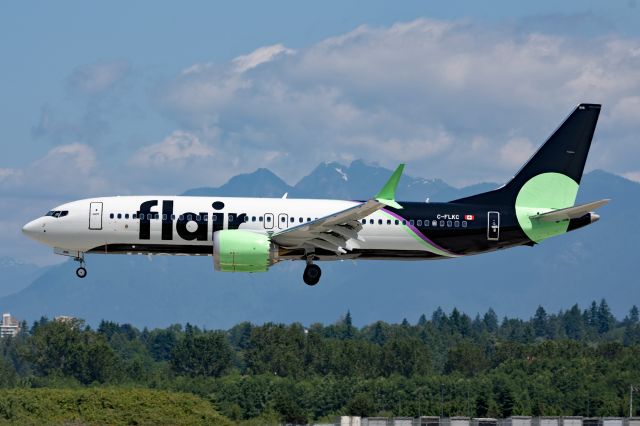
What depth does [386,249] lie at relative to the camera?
75.2 m

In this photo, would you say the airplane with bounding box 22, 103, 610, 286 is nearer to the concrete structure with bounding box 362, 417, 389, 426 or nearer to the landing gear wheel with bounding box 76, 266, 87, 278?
the landing gear wheel with bounding box 76, 266, 87, 278

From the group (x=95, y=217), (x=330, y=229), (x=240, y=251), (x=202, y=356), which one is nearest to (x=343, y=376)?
(x=202, y=356)

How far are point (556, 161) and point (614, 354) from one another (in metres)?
104

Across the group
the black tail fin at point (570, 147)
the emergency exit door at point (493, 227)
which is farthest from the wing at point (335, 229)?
the black tail fin at point (570, 147)

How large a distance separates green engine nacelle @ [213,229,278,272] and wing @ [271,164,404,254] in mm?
1259

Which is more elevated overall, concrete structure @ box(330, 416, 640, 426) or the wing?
the wing

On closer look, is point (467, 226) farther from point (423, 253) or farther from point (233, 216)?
point (233, 216)

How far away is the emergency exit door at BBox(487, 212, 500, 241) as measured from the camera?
7656cm

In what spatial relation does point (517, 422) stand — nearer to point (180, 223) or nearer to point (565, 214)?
point (565, 214)

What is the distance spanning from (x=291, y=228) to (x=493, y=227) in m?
11.8

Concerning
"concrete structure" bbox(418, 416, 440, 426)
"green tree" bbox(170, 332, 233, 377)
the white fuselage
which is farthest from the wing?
"green tree" bbox(170, 332, 233, 377)

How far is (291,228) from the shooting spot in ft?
240

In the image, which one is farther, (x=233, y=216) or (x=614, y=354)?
(x=614, y=354)

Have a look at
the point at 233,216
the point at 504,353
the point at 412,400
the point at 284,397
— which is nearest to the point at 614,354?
the point at 504,353
